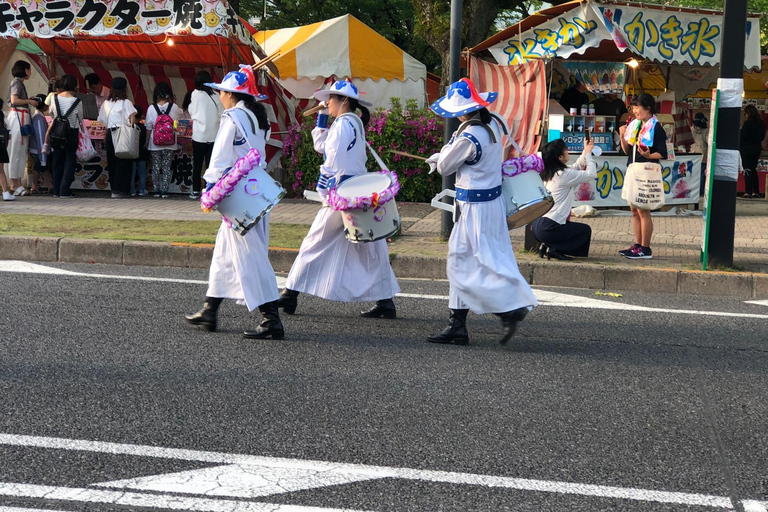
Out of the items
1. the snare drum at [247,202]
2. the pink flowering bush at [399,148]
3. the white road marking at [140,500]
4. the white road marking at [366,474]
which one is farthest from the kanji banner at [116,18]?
the white road marking at [140,500]

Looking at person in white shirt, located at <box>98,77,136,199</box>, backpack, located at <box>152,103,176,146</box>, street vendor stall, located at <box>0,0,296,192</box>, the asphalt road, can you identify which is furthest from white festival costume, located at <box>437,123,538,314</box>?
person in white shirt, located at <box>98,77,136,199</box>

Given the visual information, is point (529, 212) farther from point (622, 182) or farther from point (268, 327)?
point (622, 182)

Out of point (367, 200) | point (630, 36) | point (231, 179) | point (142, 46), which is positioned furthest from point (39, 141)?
point (367, 200)

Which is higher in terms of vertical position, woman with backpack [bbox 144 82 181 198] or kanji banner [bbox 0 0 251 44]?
kanji banner [bbox 0 0 251 44]

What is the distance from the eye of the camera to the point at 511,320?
6.32 meters

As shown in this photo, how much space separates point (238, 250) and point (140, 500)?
2875 mm

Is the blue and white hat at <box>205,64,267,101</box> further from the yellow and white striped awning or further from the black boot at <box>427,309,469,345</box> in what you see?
the yellow and white striped awning

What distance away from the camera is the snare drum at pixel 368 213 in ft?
21.4

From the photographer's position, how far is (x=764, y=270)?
29.8 ft

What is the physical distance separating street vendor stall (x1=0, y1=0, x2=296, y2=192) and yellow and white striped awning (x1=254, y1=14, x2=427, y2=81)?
5.04ft

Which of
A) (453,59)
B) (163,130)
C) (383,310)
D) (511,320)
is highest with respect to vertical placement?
(453,59)

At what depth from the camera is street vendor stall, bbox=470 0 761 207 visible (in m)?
13.2

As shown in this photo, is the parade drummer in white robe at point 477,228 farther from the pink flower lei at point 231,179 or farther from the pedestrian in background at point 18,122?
the pedestrian in background at point 18,122

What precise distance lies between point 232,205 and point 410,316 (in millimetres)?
1849
